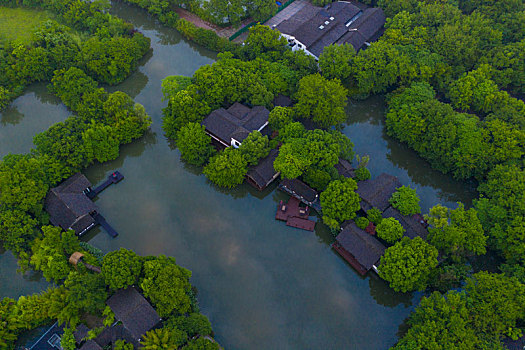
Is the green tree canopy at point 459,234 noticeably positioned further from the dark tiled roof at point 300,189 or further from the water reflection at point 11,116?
the water reflection at point 11,116

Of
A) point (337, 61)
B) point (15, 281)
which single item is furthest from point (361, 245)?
point (15, 281)

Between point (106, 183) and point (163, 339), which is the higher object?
point (106, 183)

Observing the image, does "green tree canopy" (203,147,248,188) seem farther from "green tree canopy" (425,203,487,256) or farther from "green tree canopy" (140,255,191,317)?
"green tree canopy" (425,203,487,256)

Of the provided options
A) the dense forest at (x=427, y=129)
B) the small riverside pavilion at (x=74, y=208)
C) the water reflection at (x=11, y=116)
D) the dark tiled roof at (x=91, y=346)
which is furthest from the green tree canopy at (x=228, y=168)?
the water reflection at (x=11, y=116)

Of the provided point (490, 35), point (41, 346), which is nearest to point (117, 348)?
point (41, 346)

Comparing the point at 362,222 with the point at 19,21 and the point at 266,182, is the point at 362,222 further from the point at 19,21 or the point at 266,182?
the point at 19,21

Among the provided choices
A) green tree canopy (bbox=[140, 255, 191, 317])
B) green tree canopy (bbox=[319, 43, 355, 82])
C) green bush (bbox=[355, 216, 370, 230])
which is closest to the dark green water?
green tree canopy (bbox=[140, 255, 191, 317])
